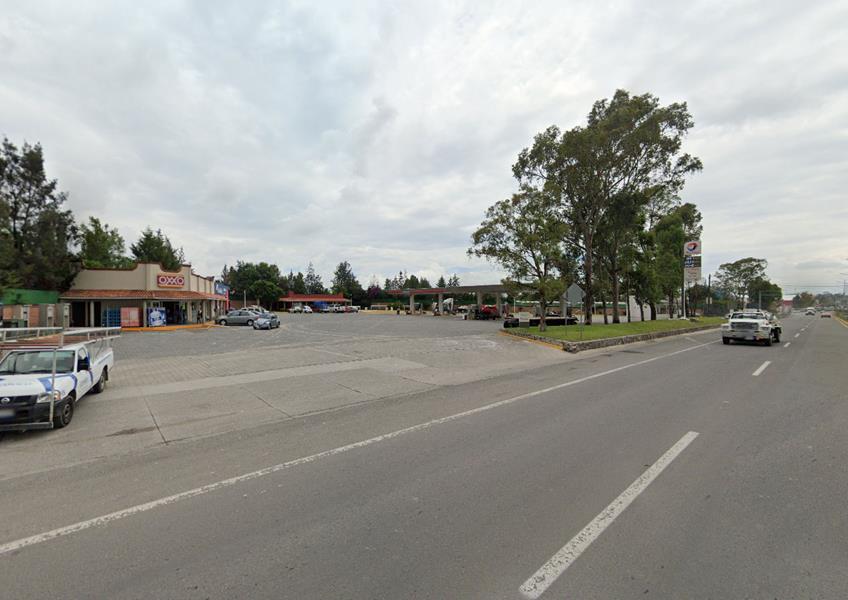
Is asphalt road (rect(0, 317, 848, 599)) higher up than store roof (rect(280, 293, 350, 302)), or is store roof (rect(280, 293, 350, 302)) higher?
store roof (rect(280, 293, 350, 302))

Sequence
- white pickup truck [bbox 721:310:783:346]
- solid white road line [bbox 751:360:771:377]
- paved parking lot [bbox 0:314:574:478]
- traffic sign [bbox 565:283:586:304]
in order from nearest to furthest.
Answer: paved parking lot [bbox 0:314:574:478] < solid white road line [bbox 751:360:771:377] < white pickup truck [bbox 721:310:783:346] < traffic sign [bbox 565:283:586:304]

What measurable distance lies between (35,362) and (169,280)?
110 ft

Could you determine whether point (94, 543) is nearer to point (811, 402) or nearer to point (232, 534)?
point (232, 534)

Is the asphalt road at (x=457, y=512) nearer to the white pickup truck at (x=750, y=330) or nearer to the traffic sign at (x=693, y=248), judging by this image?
the white pickup truck at (x=750, y=330)

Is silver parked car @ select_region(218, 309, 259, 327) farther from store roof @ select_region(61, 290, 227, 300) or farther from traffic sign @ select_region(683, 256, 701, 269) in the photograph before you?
traffic sign @ select_region(683, 256, 701, 269)

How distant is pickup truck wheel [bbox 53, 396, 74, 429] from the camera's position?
696 cm

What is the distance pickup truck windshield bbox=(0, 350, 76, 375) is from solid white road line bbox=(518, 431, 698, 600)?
9032 millimetres

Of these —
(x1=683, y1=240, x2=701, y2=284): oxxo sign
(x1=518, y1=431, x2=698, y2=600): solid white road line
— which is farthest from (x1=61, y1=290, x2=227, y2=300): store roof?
(x1=683, y1=240, x2=701, y2=284): oxxo sign

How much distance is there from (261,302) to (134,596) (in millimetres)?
96903

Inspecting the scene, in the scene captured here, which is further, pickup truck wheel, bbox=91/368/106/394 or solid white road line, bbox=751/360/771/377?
solid white road line, bbox=751/360/771/377

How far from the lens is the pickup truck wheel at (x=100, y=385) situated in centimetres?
970

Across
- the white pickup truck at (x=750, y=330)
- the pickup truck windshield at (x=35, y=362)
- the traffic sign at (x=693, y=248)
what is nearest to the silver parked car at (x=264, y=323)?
the pickup truck windshield at (x=35, y=362)

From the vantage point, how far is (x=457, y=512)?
3.77 metres

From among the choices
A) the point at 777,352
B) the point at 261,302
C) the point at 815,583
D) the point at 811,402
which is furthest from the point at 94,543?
the point at 261,302
